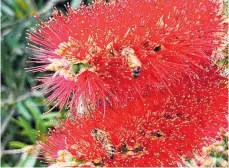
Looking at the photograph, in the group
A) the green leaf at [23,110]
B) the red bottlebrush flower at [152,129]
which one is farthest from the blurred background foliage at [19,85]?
the red bottlebrush flower at [152,129]

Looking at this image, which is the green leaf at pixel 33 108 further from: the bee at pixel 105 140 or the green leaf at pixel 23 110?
the bee at pixel 105 140

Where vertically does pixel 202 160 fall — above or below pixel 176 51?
below

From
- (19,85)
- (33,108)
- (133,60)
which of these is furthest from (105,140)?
(19,85)

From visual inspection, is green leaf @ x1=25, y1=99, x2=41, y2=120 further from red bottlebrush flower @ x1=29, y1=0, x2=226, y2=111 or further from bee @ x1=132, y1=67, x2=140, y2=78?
bee @ x1=132, y1=67, x2=140, y2=78

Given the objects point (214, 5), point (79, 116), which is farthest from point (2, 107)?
point (214, 5)

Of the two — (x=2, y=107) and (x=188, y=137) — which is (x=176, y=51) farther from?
(x=2, y=107)

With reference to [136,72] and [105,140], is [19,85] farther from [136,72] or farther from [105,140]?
[136,72]
